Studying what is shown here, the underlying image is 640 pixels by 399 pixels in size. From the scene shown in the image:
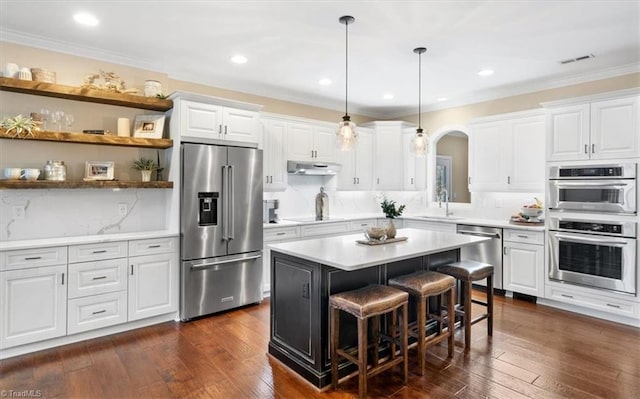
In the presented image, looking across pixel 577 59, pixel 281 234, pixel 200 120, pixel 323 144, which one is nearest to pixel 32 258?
pixel 200 120

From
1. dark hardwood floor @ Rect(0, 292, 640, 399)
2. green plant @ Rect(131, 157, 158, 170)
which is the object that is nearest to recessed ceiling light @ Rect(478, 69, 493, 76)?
dark hardwood floor @ Rect(0, 292, 640, 399)

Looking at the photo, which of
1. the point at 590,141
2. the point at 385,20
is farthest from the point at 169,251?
the point at 590,141

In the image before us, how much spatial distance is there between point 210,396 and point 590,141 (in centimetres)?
447

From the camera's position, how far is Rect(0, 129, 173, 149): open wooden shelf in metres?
3.32

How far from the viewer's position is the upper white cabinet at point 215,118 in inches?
154

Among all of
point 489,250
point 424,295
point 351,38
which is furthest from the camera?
point 489,250

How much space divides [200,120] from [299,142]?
5.32ft

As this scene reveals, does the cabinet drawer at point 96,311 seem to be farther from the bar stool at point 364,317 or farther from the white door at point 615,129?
the white door at point 615,129

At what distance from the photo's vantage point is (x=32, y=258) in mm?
3107

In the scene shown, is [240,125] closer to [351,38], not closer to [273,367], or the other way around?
[351,38]

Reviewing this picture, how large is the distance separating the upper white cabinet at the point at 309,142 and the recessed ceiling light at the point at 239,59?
47.4 inches

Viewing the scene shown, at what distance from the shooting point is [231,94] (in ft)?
16.1

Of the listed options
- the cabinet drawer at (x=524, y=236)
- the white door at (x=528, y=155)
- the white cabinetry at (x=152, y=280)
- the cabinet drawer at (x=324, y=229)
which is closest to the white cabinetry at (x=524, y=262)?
the cabinet drawer at (x=524, y=236)

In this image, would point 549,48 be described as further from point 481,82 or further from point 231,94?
point 231,94
